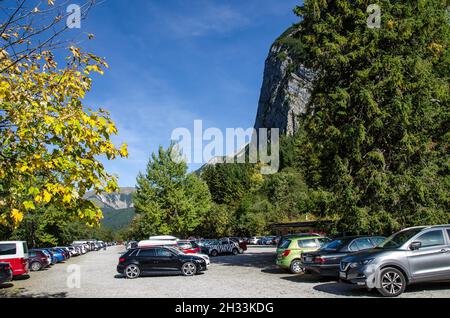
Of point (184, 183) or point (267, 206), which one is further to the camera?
point (267, 206)

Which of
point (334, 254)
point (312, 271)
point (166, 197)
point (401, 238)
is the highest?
point (166, 197)

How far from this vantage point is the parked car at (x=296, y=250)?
18141 mm

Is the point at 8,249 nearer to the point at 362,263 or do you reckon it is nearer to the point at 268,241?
the point at 362,263

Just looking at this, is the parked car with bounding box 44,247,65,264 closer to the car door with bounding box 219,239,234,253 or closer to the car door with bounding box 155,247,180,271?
the car door with bounding box 219,239,234,253

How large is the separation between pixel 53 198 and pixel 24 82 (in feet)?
8.79

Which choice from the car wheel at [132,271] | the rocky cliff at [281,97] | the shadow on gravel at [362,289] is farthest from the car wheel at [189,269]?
the rocky cliff at [281,97]

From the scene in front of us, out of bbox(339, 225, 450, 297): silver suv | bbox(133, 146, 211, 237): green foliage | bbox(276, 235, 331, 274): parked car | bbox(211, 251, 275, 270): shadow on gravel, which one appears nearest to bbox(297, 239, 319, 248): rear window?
bbox(276, 235, 331, 274): parked car

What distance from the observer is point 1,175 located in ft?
25.9

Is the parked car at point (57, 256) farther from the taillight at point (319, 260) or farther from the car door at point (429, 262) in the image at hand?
the car door at point (429, 262)

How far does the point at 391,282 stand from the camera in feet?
35.1

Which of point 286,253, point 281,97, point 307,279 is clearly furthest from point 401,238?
point 281,97

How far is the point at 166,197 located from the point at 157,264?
27574 millimetres

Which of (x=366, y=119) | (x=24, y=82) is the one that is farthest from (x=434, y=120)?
(x=24, y=82)
